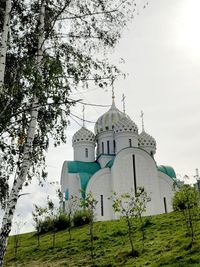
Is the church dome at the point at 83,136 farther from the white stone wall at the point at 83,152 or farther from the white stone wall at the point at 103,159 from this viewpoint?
the white stone wall at the point at 103,159

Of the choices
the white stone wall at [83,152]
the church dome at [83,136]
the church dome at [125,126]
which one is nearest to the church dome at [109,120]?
the church dome at [125,126]

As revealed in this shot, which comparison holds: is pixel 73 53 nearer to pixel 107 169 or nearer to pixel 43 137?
pixel 43 137

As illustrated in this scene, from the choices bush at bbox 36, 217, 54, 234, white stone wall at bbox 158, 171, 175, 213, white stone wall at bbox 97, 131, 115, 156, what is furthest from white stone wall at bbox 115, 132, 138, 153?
bush at bbox 36, 217, 54, 234

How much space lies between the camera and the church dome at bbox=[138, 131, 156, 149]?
39.3 meters

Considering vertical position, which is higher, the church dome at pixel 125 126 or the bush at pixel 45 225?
the church dome at pixel 125 126

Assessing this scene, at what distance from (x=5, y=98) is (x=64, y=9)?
2.61m

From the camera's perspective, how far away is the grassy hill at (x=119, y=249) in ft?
37.5

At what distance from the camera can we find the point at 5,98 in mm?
8055

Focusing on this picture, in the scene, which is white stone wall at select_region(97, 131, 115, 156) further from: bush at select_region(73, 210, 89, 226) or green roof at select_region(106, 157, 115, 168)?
bush at select_region(73, 210, 89, 226)

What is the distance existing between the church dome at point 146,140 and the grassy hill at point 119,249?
1977 centimetres

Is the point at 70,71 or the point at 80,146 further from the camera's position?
the point at 80,146

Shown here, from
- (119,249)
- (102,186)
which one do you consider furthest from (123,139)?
(119,249)

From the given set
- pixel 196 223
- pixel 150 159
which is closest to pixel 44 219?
pixel 196 223

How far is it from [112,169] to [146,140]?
320 inches
